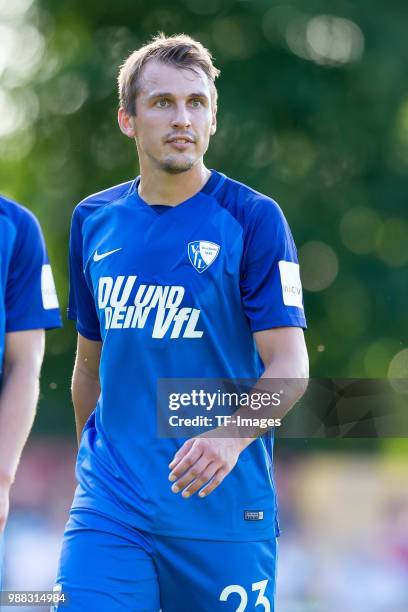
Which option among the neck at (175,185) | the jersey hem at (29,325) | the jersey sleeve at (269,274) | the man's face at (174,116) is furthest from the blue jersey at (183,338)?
the jersey hem at (29,325)

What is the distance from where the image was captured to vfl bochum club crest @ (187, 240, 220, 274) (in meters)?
5.19

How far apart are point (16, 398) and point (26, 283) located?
43 cm

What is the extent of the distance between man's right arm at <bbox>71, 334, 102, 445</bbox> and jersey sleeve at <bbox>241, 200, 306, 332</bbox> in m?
0.90

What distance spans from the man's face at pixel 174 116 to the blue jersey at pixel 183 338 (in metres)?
0.25

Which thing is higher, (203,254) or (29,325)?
(203,254)

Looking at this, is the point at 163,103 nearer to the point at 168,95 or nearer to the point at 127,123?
the point at 168,95

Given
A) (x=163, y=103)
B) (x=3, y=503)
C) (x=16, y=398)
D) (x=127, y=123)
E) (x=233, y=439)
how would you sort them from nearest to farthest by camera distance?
(x=3, y=503)
(x=16, y=398)
(x=233, y=439)
(x=163, y=103)
(x=127, y=123)

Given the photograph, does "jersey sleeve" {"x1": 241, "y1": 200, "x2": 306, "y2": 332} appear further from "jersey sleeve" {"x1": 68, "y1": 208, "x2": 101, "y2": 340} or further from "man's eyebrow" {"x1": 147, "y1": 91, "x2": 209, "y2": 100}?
"jersey sleeve" {"x1": 68, "y1": 208, "x2": 101, "y2": 340}

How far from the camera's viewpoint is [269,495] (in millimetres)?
5230

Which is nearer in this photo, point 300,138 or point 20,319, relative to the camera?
point 20,319

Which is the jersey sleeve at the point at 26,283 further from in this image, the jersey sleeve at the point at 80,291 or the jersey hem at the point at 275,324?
the jersey sleeve at the point at 80,291

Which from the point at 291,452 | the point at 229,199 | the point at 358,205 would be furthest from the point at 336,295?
the point at 229,199

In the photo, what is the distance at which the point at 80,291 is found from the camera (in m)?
5.75

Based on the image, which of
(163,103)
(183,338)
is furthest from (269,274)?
(163,103)
